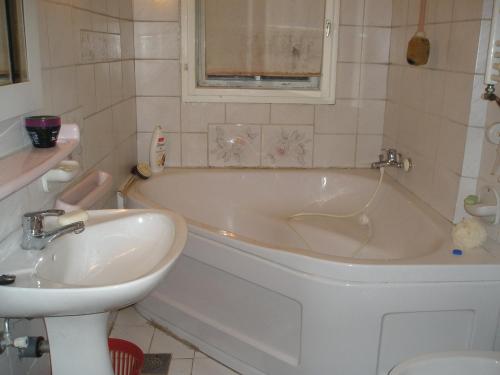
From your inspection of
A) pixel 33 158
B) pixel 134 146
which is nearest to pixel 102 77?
pixel 134 146

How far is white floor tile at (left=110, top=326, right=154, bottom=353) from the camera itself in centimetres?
227

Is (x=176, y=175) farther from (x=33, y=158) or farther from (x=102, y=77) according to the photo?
(x=33, y=158)

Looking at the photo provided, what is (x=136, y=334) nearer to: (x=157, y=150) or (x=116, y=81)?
(x=157, y=150)

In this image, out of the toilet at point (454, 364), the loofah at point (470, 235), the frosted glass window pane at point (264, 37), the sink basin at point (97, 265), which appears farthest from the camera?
the frosted glass window pane at point (264, 37)

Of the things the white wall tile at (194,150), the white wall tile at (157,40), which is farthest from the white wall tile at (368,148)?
the white wall tile at (157,40)

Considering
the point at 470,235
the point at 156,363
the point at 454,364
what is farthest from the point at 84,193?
the point at 470,235

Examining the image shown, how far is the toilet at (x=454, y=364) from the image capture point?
1.13 m

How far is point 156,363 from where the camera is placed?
2117 mm

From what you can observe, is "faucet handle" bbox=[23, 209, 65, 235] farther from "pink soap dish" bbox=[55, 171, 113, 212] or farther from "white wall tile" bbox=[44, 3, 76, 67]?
"white wall tile" bbox=[44, 3, 76, 67]

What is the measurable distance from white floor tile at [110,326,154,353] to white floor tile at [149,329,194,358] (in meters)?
0.03

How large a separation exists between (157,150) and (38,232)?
5.29 feet

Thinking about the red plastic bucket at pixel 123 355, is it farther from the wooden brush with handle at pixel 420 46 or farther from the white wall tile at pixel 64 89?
the wooden brush with handle at pixel 420 46

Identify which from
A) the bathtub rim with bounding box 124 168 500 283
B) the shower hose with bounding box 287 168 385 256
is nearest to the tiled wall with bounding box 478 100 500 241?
the bathtub rim with bounding box 124 168 500 283

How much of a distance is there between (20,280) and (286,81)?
2.07 metres
